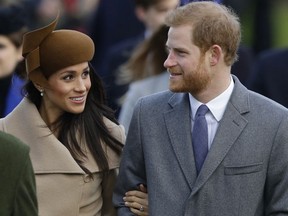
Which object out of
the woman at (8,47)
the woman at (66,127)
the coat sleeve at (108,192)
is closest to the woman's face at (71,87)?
the woman at (66,127)

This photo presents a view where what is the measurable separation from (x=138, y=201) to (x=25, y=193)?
3.88ft

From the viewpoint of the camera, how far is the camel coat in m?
6.69

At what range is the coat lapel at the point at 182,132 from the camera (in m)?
6.52

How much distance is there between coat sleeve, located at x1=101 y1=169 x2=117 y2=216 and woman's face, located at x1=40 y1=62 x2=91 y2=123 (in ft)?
1.32

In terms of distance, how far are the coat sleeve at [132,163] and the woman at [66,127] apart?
0.31ft

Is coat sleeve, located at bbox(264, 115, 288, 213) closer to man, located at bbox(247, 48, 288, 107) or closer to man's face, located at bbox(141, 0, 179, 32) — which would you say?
man, located at bbox(247, 48, 288, 107)

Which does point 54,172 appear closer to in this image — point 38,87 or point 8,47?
point 38,87

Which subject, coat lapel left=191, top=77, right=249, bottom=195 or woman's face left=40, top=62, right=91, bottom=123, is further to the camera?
woman's face left=40, top=62, right=91, bottom=123

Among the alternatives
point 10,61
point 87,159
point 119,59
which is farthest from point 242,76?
point 87,159

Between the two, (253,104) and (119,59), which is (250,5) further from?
(253,104)

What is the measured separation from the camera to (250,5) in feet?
45.0

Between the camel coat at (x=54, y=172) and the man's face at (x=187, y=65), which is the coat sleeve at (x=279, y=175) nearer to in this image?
the man's face at (x=187, y=65)

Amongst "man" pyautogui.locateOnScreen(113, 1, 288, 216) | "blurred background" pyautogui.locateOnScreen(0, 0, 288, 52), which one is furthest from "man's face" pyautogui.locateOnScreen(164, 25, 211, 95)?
"blurred background" pyautogui.locateOnScreen(0, 0, 288, 52)

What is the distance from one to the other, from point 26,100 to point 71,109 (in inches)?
11.6
